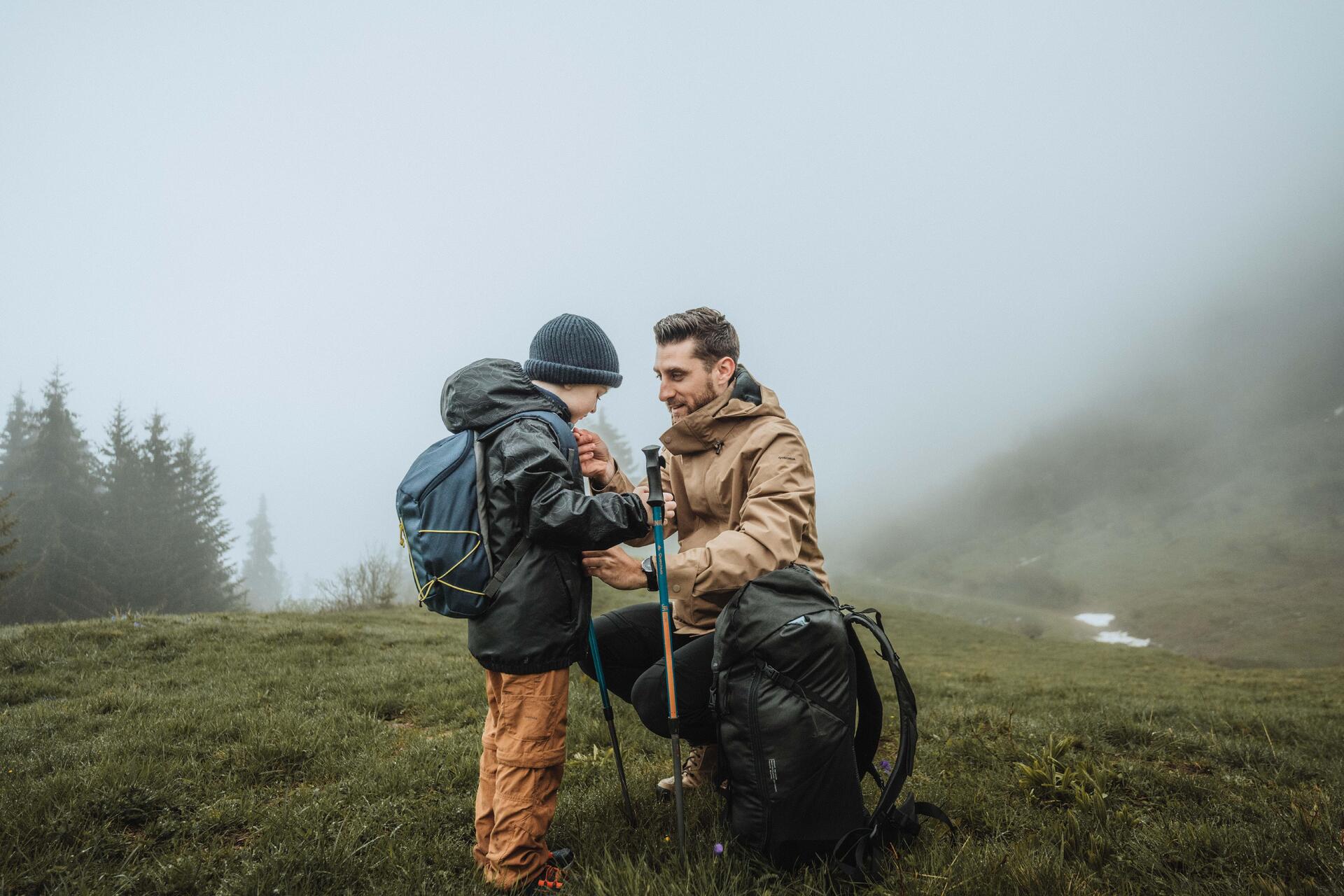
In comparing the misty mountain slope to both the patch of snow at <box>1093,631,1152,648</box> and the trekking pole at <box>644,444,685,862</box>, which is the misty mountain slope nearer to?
the patch of snow at <box>1093,631,1152,648</box>

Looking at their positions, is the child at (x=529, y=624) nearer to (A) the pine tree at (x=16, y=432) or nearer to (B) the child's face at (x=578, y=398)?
(B) the child's face at (x=578, y=398)

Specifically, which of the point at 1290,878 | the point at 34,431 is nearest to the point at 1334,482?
the point at 1290,878

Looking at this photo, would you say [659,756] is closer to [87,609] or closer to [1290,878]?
[1290,878]

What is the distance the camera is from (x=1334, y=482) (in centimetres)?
9556

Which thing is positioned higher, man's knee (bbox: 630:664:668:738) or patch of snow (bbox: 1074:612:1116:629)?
man's knee (bbox: 630:664:668:738)

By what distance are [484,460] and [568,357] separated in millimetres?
858

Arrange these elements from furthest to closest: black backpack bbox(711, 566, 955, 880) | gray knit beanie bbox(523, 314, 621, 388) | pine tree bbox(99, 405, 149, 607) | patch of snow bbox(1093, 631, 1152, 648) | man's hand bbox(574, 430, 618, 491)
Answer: patch of snow bbox(1093, 631, 1152, 648) → pine tree bbox(99, 405, 149, 607) → man's hand bbox(574, 430, 618, 491) → gray knit beanie bbox(523, 314, 621, 388) → black backpack bbox(711, 566, 955, 880)

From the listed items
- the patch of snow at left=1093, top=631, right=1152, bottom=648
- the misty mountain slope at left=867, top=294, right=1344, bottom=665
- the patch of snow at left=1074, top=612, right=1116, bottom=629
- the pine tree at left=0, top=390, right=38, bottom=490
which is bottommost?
the patch of snow at left=1074, top=612, right=1116, bottom=629

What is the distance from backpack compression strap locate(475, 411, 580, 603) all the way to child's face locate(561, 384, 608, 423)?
0.63ft

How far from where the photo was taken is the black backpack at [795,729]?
2834 millimetres

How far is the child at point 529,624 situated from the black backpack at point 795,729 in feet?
2.47

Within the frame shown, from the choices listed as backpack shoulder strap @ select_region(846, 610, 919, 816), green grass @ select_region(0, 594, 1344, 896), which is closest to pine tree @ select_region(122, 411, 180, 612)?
green grass @ select_region(0, 594, 1344, 896)

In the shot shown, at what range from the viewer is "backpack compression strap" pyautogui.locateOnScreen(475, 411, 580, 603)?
3.12 meters

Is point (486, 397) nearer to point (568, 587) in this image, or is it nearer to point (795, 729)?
point (568, 587)
